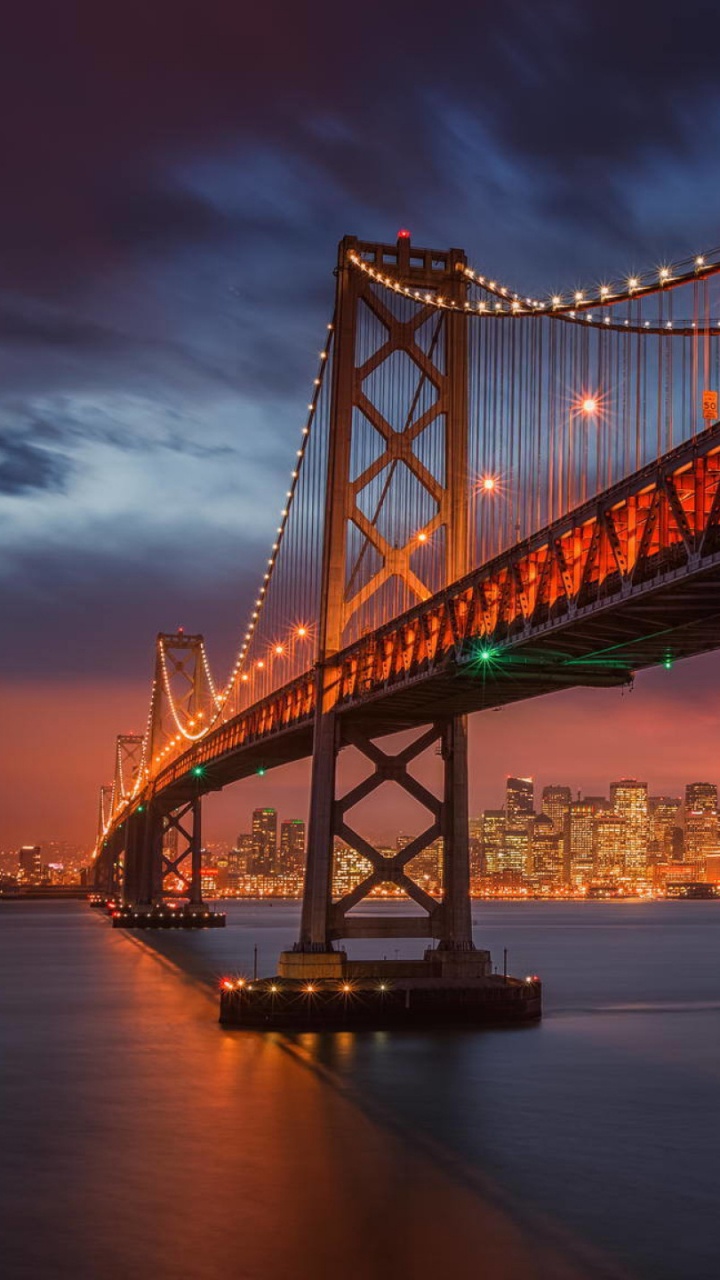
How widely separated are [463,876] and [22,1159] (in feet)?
53.5

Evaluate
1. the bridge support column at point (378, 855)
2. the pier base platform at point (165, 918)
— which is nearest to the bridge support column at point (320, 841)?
the bridge support column at point (378, 855)

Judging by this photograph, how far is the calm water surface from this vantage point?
20953 millimetres

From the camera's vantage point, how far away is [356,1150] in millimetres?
27062

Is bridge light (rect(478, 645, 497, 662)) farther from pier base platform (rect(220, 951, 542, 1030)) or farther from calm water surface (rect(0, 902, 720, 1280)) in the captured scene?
pier base platform (rect(220, 951, 542, 1030))

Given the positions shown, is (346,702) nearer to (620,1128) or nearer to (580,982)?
(620,1128)

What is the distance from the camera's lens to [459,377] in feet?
138

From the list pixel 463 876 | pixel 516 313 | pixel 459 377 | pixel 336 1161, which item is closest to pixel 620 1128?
pixel 336 1161

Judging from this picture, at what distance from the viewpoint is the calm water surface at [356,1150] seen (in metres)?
21.0

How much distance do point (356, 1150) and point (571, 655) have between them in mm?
9914

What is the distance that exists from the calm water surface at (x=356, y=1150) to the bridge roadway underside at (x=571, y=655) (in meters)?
7.93

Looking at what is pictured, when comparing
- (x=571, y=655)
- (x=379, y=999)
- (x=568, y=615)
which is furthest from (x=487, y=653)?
→ (x=379, y=999)

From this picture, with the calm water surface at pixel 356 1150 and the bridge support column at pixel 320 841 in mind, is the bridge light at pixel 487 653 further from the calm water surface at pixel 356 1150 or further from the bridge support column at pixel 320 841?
the bridge support column at pixel 320 841

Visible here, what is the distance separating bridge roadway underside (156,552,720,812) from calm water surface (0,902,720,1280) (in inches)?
312

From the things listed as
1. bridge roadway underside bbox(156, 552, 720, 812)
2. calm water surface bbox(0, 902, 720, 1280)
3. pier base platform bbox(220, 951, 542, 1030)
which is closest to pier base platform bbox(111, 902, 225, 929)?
calm water surface bbox(0, 902, 720, 1280)
